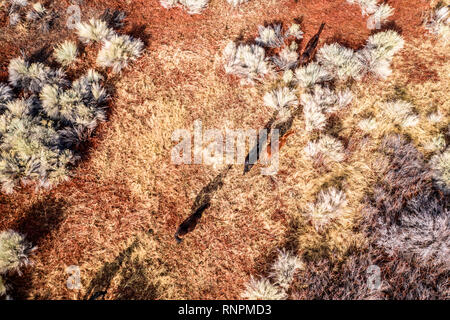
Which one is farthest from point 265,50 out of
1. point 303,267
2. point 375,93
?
point 303,267

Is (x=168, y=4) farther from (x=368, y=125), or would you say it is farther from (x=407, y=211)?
(x=407, y=211)

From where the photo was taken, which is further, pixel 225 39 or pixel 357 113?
pixel 225 39

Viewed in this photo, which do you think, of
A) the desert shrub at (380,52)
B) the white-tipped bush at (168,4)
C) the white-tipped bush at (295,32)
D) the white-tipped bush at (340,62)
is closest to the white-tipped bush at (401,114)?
the desert shrub at (380,52)

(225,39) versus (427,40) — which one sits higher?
(427,40)

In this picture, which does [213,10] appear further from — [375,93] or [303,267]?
[303,267]

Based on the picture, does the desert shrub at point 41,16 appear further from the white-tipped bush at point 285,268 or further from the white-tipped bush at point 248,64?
the white-tipped bush at point 285,268

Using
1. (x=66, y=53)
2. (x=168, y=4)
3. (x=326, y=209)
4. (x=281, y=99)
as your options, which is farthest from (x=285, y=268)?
(x=168, y=4)

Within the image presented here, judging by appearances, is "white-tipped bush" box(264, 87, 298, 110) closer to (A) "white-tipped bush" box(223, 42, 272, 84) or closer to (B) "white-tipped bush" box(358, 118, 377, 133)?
(A) "white-tipped bush" box(223, 42, 272, 84)

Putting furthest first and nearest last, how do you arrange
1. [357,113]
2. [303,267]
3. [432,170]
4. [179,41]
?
1. [179,41]
2. [357,113]
3. [432,170]
4. [303,267]
